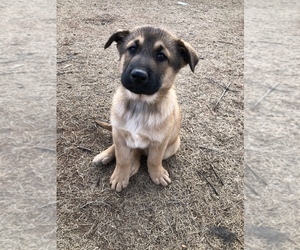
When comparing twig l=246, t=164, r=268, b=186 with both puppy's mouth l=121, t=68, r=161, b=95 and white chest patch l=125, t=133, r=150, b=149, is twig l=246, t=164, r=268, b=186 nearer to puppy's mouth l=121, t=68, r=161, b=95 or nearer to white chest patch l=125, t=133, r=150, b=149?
white chest patch l=125, t=133, r=150, b=149

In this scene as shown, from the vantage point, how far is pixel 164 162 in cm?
340

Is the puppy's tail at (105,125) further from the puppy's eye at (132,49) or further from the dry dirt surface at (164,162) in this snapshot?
the puppy's eye at (132,49)

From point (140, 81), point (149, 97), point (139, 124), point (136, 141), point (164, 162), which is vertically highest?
point (140, 81)

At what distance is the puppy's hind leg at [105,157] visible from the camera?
3242 mm

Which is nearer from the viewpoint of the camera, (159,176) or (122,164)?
(122,164)

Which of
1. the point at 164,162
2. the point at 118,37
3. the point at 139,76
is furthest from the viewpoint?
the point at 164,162

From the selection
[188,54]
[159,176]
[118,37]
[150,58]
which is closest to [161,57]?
[150,58]

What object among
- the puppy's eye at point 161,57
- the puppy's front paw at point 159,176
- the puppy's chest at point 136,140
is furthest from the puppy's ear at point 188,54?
the puppy's front paw at point 159,176

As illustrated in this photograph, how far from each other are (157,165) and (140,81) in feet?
2.65

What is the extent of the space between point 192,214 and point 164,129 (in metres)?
0.71

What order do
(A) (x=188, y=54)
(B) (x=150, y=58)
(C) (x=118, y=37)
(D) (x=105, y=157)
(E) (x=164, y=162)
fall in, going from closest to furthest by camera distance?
(B) (x=150, y=58) < (A) (x=188, y=54) < (C) (x=118, y=37) < (D) (x=105, y=157) < (E) (x=164, y=162)

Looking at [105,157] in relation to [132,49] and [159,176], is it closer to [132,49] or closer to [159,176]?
[159,176]

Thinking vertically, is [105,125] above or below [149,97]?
below

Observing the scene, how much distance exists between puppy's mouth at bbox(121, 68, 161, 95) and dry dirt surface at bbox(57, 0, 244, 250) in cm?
89
